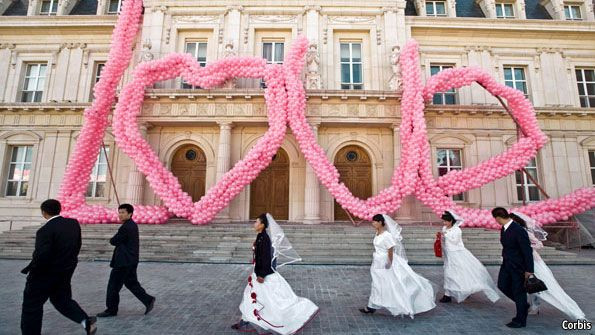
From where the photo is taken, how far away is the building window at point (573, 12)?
16.6 m

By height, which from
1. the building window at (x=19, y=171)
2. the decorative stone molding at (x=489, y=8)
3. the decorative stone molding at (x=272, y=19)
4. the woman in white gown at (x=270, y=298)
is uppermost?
the decorative stone molding at (x=489, y=8)

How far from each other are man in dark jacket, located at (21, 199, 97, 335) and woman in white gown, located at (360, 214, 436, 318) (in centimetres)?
409

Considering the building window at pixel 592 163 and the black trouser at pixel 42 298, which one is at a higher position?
the building window at pixel 592 163

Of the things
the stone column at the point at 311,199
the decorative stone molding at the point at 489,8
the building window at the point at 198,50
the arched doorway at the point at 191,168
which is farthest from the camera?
the decorative stone molding at the point at 489,8

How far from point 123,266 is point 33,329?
118 cm

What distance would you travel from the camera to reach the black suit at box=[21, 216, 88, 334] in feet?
11.9

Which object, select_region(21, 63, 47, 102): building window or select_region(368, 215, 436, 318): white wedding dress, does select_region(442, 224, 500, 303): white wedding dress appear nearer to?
select_region(368, 215, 436, 318): white wedding dress

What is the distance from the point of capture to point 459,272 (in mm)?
5426

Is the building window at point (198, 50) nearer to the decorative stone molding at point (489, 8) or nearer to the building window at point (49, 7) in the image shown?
the building window at point (49, 7)

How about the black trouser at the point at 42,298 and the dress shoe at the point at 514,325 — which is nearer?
the black trouser at the point at 42,298

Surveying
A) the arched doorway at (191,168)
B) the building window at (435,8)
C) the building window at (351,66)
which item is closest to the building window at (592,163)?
the building window at (435,8)

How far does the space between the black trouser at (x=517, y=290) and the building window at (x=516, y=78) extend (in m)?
14.9

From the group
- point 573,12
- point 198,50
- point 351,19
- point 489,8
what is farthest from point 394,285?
point 573,12

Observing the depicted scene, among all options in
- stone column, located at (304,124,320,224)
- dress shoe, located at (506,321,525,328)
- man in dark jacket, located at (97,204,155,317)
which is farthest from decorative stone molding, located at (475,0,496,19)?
man in dark jacket, located at (97,204,155,317)
